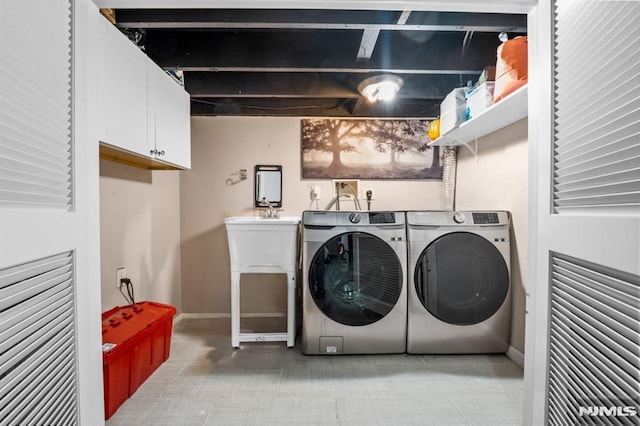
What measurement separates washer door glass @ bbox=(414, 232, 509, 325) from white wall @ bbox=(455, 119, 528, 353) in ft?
0.30

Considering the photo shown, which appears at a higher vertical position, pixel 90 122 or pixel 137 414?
pixel 90 122

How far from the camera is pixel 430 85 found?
2.14 metres

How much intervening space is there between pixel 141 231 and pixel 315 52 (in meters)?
1.71

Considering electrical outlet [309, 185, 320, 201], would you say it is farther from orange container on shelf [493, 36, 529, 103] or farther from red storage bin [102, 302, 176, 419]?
orange container on shelf [493, 36, 529, 103]

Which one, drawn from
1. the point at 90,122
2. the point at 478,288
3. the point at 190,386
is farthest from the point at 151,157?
the point at 478,288

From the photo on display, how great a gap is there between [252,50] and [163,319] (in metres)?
1.72

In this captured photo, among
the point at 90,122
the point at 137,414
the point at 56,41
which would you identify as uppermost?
the point at 56,41

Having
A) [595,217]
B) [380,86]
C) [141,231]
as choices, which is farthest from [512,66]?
[141,231]

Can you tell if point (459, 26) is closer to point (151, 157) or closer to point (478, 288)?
point (478, 288)

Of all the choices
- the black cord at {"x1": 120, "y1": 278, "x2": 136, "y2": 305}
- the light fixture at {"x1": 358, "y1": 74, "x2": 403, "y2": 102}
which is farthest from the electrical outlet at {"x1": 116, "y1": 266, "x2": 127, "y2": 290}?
the light fixture at {"x1": 358, "y1": 74, "x2": 403, "y2": 102}

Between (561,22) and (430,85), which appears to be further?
(430,85)

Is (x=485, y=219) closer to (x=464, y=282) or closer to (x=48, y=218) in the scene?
(x=464, y=282)

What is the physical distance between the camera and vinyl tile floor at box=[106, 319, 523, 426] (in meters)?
1.31

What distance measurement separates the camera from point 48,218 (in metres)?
0.74
